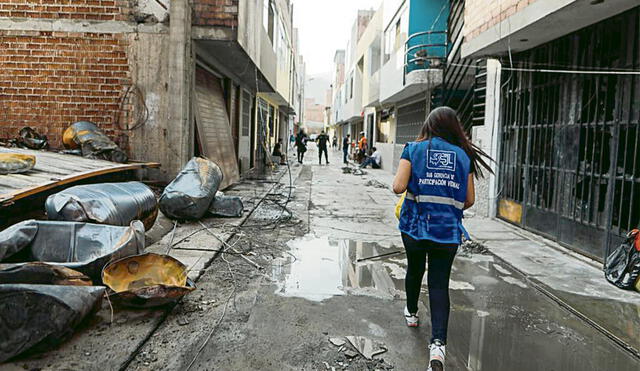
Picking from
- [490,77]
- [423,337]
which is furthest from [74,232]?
[490,77]

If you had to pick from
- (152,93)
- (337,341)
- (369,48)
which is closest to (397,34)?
(369,48)

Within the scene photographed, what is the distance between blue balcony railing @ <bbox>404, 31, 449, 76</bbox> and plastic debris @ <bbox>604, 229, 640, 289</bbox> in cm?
803

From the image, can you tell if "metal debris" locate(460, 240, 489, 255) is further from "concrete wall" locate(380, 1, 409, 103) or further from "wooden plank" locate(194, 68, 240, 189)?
"concrete wall" locate(380, 1, 409, 103)

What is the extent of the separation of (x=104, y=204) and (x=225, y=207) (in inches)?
117

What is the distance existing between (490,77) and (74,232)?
7.64 meters

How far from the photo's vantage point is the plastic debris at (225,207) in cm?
764

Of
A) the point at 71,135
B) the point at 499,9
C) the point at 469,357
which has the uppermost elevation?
the point at 499,9

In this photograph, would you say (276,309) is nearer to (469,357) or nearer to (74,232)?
(469,357)

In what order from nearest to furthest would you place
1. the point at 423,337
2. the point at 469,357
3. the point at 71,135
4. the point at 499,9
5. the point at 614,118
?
the point at 469,357, the point at 423,337, the point at 614,118, the point at 499,9, the point at 71,135

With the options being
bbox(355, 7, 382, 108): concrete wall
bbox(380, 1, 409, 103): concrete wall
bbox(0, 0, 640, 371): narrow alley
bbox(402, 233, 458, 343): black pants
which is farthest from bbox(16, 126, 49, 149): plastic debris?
bbox(355, 7, 382, 108): concrete wall

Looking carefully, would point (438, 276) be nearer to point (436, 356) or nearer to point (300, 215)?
point (436, 356)

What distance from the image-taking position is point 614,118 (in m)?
5.59

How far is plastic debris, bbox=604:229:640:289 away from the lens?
15.4ft

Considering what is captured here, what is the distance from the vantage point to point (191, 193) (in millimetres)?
6953
